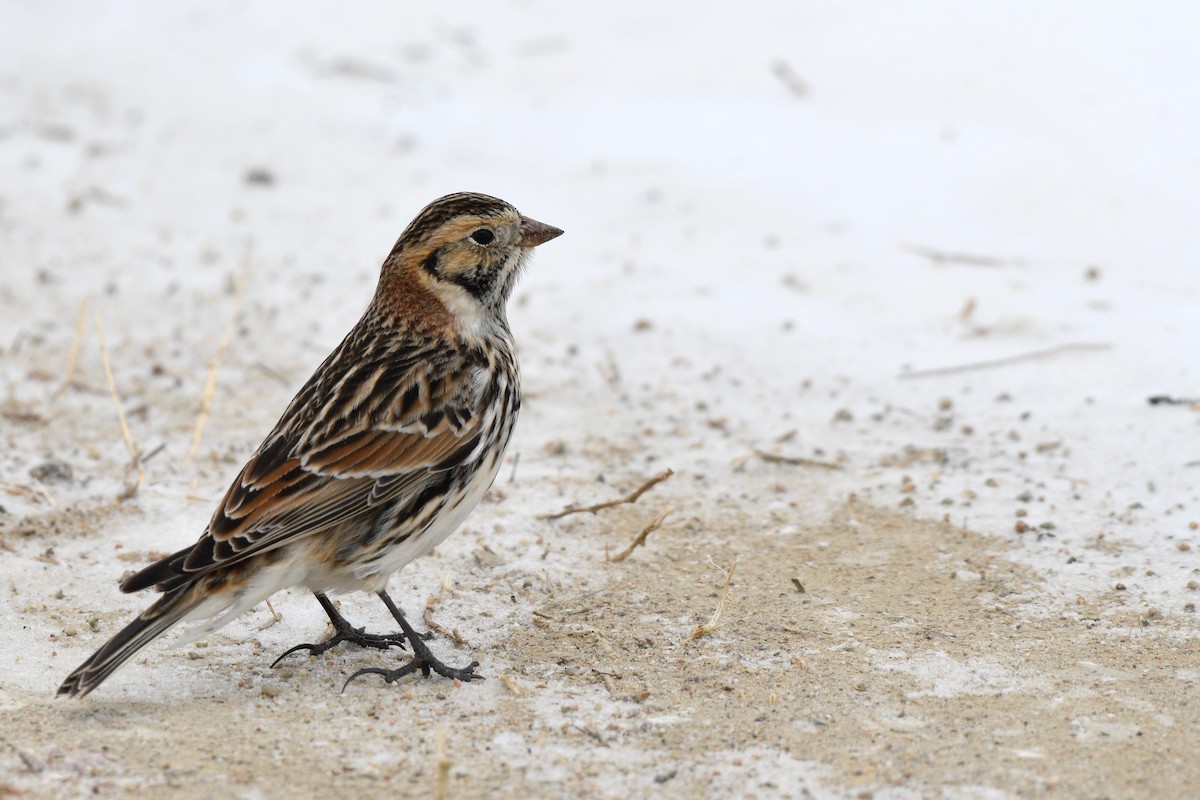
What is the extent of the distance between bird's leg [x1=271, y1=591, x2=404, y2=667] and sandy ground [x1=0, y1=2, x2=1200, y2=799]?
0.16 m

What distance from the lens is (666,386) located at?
310 inches

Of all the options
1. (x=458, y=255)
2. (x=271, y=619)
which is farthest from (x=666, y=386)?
(x=271, y=619)

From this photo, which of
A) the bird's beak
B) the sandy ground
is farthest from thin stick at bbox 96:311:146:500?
the bird's beak

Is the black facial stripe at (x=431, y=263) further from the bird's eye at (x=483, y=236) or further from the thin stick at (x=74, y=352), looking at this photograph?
the thin stick at (x=74, y=352)

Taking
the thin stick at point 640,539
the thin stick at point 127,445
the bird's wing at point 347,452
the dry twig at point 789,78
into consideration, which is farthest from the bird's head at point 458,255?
the dry twig at point 789,78

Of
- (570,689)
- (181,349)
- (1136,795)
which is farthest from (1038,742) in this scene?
(181,349)

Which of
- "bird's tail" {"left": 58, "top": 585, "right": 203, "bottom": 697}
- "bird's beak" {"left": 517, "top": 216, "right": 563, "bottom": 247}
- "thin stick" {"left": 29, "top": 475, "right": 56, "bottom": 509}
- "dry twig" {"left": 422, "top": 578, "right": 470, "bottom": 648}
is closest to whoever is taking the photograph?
"bird's tail" {"left": 58, "top": 585, "right": 203, "bottom": 697}

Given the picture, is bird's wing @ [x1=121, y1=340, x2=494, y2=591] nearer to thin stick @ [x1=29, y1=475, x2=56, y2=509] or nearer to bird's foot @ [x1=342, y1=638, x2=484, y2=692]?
bird's foot @ [x1=342, y1=638, x2=484, y2=692]

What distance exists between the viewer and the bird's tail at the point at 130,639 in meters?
4.55

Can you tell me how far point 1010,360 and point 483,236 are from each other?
320 centimetres

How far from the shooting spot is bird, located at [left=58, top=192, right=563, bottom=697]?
Answer: 15.9 feet

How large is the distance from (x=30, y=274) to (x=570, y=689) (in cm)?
562

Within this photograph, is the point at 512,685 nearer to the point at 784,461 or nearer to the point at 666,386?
the point at 784,461

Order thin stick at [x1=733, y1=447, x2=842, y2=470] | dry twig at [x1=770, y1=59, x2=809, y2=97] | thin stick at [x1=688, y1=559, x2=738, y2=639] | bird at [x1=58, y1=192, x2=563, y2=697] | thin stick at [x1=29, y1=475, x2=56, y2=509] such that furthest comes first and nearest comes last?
dry twig at [x1=770, y1=59, x2=809, y2=97], thin stick at [x1=733, y1=447, x2=842, y2=470], thin stick at [x1=29, y1=475, x2=56, y2=509], thin stick at [x1=688, y1=559, x2=738, y2=639], bird at [x1=58, y1=192, x2=563, y2=697]
